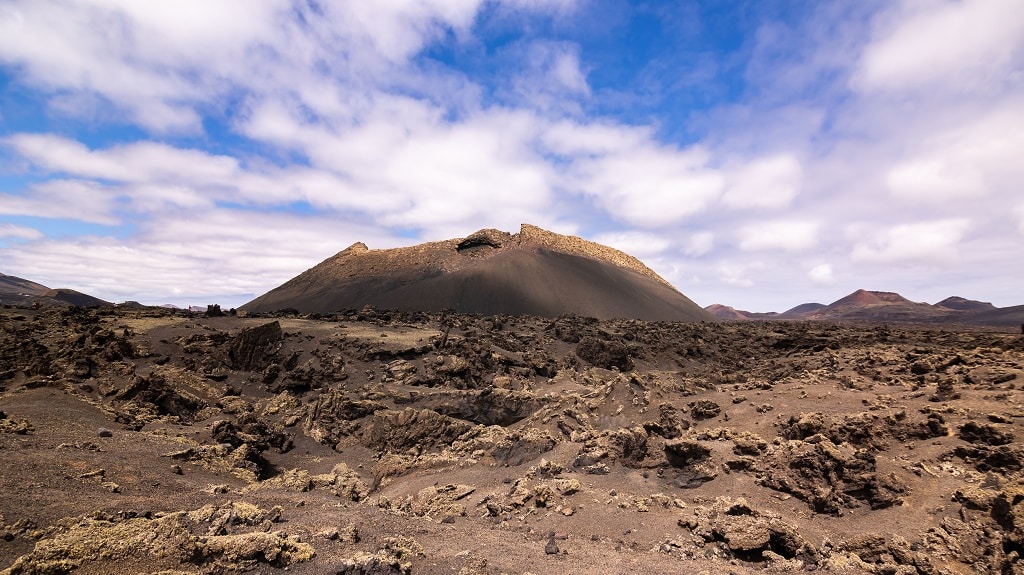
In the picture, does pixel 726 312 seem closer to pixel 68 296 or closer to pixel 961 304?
pixel 961 304

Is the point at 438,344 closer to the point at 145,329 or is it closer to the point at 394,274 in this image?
the point at 145,329

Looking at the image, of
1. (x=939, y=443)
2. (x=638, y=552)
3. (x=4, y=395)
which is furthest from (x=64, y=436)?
(x=939, y=443)

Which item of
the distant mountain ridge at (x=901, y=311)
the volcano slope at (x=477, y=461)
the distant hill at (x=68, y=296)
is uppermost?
the distant mountain ridge at (x=901, y=311)

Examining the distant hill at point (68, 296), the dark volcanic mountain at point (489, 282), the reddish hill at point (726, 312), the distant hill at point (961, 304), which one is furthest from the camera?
the reddish hill at point (726, 312)

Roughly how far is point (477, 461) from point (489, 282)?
124 feet

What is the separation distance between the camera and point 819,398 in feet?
30.9

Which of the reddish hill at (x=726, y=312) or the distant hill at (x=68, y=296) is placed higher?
the reddish hill at (x=726, y=312)

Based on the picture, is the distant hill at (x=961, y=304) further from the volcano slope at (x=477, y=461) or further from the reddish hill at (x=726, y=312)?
the volcano slope at (x=477, y=461)

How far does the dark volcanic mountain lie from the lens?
142 ft

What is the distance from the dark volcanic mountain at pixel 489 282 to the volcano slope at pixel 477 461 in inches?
1152

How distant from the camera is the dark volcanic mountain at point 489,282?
4341cm

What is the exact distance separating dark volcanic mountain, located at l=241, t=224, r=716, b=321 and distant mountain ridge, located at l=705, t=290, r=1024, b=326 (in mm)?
51679

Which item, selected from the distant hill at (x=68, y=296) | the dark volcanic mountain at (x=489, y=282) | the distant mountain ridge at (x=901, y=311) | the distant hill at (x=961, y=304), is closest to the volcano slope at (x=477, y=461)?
the dark volcanic mountain at (x=489, y=282)

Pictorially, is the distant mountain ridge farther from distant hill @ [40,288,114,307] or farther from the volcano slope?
distant hill @ [40,288,114,307]
